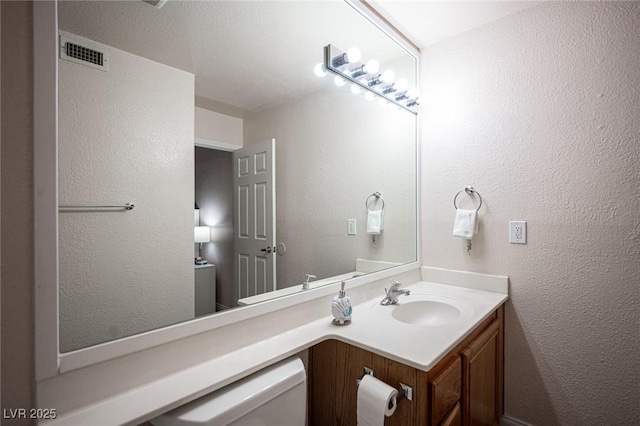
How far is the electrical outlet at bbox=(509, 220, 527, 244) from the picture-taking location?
5.32 ft

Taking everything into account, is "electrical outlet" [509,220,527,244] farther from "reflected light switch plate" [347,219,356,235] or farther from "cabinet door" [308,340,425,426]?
"cabinet door" [308,340,425,426]

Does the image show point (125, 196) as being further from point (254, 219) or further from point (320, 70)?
point (320, 70)

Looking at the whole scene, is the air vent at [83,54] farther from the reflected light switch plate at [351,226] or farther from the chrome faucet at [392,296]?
the chrome faucet at [392,296]

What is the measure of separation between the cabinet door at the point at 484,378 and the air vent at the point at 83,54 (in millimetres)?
1509

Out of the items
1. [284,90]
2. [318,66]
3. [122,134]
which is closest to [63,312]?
[122,134]

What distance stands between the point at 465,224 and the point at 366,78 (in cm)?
99

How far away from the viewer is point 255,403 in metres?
0.86

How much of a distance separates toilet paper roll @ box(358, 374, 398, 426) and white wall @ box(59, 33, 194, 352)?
0.64 metres

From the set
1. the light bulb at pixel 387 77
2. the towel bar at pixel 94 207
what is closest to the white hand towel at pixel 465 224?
the light bulb at pixel 387 77

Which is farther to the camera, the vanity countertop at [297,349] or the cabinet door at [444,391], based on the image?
the cabinet door at [444,391]

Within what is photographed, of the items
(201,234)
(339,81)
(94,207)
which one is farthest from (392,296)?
(94,207)

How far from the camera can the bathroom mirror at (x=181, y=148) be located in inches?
29.7

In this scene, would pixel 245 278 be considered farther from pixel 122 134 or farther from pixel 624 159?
pixel 624 159

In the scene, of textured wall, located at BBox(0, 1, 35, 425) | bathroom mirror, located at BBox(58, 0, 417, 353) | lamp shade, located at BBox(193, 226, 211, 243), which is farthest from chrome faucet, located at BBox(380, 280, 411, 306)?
textured wall, located at BBox(0, 1, 35, 425)
